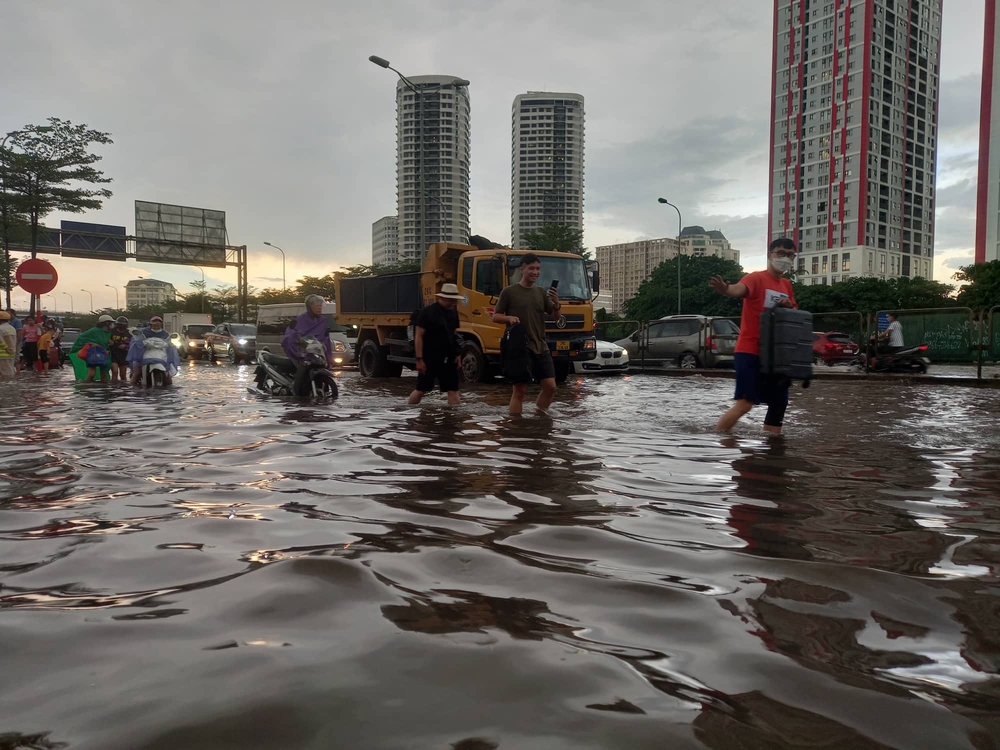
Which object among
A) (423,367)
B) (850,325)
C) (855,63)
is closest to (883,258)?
(855,63)

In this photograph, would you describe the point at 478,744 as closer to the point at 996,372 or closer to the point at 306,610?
the point at 306,610

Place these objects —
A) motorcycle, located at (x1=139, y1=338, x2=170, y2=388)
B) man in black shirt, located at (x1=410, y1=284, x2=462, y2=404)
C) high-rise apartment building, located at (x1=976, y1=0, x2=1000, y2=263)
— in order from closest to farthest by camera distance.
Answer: man in black shirt, located at (x1=410, y1=284, x2=462, y2=404), motorcycle, located at (x1=139, y1=338, x2=170, y2=388), high-rise apartment building, located at (x1=976, y1=0, x2=1000, y2=263)

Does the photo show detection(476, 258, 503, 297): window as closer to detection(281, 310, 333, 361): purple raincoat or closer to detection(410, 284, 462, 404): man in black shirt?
detection(281, 310, 333, 361): purple raincoat

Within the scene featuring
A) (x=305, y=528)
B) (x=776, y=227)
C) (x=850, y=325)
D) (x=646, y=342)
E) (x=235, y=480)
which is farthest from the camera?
(x=776, y=227)

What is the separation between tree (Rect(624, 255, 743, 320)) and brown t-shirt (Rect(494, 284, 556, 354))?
5931 cm

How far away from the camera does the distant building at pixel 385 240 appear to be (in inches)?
4616

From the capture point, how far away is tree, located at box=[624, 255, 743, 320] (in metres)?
68.8

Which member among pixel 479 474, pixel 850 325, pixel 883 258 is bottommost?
pixel 479 474

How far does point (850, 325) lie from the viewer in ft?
66.1

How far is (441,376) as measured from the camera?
929cm

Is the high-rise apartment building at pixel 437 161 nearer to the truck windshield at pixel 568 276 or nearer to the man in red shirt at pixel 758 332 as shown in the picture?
the truck windshield at pixel 568 276

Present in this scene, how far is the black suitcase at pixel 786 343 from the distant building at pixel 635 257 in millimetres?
→ 159636

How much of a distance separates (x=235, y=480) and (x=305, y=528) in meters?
1.36

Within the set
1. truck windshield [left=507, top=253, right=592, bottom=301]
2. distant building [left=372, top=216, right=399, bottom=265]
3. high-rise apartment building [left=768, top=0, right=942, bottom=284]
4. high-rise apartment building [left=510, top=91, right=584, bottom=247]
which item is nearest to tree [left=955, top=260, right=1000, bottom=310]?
truck windshield [left=507, top=253, right=592, bottom=301]
